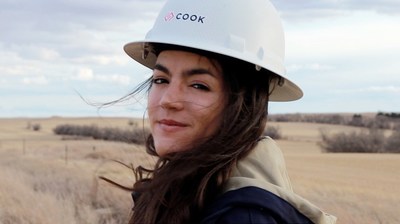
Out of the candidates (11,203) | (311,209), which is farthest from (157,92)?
(11,203)

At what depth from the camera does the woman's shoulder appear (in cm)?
190

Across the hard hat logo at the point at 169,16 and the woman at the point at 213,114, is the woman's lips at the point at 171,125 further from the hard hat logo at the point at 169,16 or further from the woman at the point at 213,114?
the hard hat logo at the point at 169,16

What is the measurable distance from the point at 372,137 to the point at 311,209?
39.7m

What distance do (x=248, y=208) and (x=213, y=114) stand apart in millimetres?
424

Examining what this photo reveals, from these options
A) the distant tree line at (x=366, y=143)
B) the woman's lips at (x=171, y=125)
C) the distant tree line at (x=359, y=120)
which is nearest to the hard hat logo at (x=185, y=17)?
the woman's lips at (x=171, y=125)

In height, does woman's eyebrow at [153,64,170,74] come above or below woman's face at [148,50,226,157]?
above

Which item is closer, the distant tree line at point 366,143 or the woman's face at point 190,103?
the woman's face at point 190,103

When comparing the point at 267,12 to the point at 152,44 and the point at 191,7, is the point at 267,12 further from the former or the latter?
the point at 152,44

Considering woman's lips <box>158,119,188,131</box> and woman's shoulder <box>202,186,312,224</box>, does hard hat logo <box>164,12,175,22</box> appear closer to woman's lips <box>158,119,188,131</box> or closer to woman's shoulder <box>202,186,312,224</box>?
woman's lips <box>158,119,188,131</box>

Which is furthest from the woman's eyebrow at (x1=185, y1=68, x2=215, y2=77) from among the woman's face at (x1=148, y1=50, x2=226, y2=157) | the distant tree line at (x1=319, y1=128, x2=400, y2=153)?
the distant tree line at (x1=319, y1=128, x2=400, y2=153)

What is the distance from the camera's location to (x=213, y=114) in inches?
88.7

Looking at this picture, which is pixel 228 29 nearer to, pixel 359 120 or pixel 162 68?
pixel 162 68

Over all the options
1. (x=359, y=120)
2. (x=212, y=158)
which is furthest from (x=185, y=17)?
(x=359, y=120)

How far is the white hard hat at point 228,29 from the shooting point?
2.28 metres
